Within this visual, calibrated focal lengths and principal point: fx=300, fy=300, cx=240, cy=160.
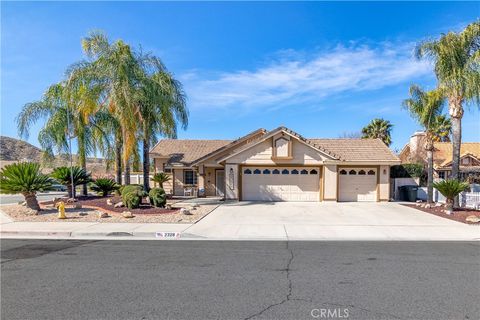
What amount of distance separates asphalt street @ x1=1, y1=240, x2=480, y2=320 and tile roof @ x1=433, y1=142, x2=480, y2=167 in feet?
Answer: 86.4

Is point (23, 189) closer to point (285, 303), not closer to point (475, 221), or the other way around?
point (285, 303)

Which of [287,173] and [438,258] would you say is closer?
[438,258]

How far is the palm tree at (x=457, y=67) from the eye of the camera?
1470 centimetres

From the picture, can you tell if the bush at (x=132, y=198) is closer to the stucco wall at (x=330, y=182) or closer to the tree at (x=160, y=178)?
the tree at (x=160, y=178)

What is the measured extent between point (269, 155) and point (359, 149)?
6.84 m

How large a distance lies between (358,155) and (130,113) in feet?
50.0

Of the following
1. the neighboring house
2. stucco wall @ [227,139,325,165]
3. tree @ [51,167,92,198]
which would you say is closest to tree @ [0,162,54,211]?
tree @ [51,167,92,198]

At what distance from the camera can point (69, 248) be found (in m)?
8.32

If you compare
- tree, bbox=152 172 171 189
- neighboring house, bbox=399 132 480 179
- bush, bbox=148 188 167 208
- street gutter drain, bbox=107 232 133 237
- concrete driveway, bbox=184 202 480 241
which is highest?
neighboring house, bbox=399 132 480 179

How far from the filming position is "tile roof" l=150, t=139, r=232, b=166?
25572mm

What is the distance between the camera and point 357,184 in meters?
20.9

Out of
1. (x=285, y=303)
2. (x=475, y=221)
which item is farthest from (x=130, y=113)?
(x=475, y=221)

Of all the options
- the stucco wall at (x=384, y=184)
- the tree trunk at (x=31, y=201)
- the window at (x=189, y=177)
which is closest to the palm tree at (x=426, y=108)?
the stucco wall at (x=384, y=184)

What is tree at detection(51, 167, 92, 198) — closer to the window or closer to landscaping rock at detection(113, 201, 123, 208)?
landscaping rock at detection(113, 201, 123, 208)
